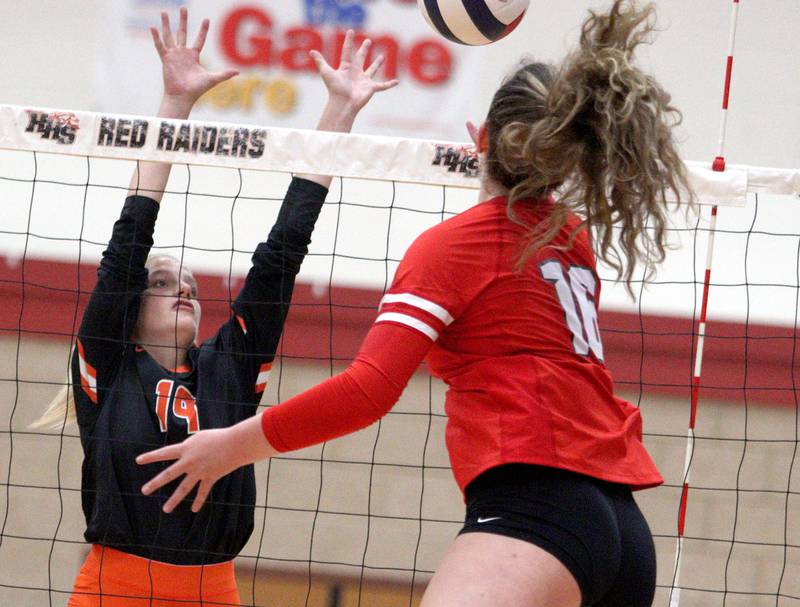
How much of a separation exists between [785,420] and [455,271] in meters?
3.77

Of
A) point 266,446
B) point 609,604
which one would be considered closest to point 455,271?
point 266,446

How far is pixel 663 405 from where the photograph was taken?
4910 mm

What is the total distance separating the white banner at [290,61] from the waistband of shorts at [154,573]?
10.6ft

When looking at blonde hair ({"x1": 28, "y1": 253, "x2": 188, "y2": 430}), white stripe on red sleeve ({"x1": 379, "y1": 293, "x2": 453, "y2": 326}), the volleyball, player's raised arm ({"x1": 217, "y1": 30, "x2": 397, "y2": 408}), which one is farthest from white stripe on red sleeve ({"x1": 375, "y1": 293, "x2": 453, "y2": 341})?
blonde hair ({"x1": 28, "y1": 253, "x2": 188, "y2": 430})

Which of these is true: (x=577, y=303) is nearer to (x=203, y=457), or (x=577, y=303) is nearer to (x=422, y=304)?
(x=422, y=304)

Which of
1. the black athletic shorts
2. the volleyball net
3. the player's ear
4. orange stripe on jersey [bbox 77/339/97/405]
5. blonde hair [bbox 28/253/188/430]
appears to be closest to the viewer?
the black athletic shorts

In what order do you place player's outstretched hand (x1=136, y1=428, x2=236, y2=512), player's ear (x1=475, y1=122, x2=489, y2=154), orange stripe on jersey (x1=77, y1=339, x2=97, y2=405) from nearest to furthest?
player's outstretched hand (x1=136, y1=428, x2=236, y2=512)
player's ear (x1=475, y1=122, x2=489, y2=154)
orange stripe on jersey (x1=77, y1=339, x2=97, y2=405)

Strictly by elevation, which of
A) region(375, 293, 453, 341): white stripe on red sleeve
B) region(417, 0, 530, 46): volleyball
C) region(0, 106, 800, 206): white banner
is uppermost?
region(417, 0, 530, 46): volleyball

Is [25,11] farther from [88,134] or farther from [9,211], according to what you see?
[88,134]

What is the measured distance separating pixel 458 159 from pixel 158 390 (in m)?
0.90

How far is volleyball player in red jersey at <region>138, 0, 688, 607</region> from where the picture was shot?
1.52 m

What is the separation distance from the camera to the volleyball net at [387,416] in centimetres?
475

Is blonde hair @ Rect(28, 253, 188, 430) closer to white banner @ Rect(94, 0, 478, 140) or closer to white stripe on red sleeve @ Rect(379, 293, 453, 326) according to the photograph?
white stripe on red sleeve @ Rect(379, 293, 453, 326)

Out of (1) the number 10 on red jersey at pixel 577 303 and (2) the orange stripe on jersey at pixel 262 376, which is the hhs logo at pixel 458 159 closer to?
(2) the orange stripe on jersey at pixel 262 376
